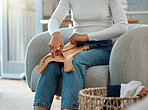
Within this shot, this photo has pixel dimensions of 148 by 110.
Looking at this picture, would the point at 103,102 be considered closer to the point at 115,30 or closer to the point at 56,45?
the point at 56,45

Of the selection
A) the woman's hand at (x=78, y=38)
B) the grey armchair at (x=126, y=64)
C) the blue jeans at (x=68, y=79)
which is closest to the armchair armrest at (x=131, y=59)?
the grey armchair at (x=126, y=64)

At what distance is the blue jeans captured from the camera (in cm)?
134

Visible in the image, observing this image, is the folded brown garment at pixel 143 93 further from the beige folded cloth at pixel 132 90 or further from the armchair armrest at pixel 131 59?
the armchair armrest at pixel 131 59

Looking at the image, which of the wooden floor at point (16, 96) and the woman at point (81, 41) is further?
the wooden floor at point (16, 96)

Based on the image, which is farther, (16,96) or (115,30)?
(16,96)

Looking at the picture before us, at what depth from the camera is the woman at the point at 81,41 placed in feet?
4.50

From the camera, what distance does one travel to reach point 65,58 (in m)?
1.46

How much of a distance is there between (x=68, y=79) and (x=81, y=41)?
34cm

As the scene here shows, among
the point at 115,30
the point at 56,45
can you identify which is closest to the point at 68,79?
the point at 56,45

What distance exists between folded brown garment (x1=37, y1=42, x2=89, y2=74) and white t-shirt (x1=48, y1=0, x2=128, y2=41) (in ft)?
0.39

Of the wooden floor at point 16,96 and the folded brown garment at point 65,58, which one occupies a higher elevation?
the folded brown garment at point 65,58

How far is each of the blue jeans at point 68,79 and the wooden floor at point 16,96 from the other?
80 cm

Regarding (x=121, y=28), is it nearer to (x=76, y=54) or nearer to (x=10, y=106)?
(x=76, y=54)

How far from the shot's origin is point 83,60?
1.45 metres
